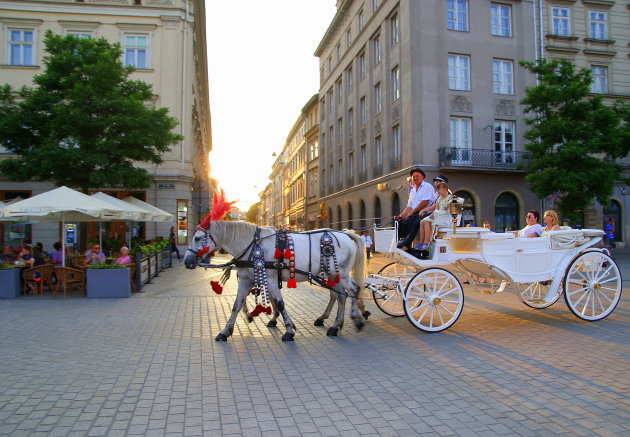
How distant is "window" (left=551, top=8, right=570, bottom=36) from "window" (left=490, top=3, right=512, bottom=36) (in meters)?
3.28

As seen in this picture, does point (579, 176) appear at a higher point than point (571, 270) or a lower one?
higher

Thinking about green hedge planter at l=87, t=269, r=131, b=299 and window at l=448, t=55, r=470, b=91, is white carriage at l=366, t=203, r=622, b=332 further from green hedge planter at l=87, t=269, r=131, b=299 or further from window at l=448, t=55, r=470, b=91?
window at l=448, t=55, r=470, b=91

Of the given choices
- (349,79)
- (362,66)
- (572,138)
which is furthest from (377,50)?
(572,138)

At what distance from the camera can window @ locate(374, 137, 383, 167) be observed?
100 feet

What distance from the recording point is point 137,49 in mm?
26578

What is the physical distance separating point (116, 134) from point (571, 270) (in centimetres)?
1576

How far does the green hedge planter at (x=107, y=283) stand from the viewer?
1088 cm

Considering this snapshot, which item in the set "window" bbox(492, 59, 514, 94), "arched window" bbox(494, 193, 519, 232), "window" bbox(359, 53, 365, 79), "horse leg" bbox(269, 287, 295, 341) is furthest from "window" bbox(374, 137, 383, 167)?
"horse leg" bbox(269, 287, 295, 341)

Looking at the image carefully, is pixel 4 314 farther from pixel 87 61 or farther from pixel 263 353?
pixel 87 61

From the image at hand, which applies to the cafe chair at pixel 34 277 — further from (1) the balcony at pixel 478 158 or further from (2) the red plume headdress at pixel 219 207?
(1) the balcony at pixel 478 158

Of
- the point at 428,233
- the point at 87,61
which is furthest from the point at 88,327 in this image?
the point at 87,61

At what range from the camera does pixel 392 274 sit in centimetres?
785

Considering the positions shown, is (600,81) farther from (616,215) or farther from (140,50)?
(140,50)

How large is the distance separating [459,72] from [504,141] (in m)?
4.76
